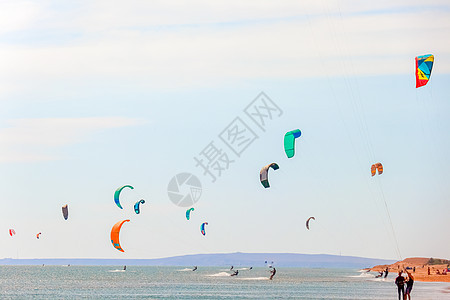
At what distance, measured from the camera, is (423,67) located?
104ft

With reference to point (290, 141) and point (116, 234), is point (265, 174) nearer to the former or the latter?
point (290, 141)

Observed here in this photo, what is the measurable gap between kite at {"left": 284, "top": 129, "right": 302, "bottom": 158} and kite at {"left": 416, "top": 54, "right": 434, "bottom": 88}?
21.9 ft

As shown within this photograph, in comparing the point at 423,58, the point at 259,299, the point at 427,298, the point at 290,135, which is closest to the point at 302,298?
the point at 259,299

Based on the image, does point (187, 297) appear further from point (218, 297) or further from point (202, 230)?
point (202, 230)

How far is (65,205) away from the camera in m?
51.7

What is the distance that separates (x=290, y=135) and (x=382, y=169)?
9.57 m

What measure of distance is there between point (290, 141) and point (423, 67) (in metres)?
6.98

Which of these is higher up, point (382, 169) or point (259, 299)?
point (382, 169)

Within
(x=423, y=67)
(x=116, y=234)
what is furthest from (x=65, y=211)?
(x=423, y=67)

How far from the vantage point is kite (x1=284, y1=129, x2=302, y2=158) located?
34594mm

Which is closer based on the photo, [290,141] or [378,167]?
[290,141]

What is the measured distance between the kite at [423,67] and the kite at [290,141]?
21.9 ft

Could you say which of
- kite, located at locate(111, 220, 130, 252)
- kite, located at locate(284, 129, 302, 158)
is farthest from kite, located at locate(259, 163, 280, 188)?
kite, located at locate(111, 220, 130, 252)

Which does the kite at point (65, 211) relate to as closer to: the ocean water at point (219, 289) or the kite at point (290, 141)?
the ocean water at point (219, 289)
